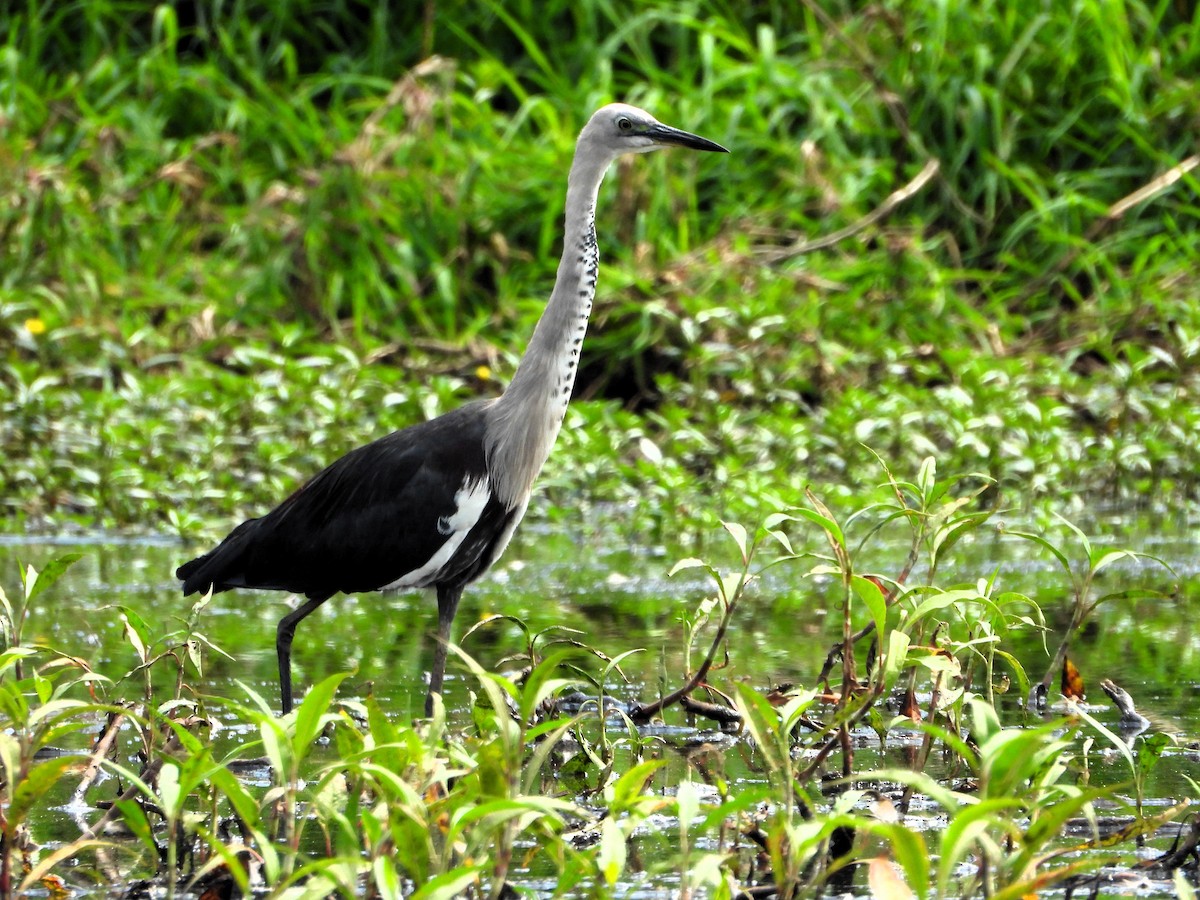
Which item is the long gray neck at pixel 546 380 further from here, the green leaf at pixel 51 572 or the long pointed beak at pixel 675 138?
the green leaf at pixel 51 572

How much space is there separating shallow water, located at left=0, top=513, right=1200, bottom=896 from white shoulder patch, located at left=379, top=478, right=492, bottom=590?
0.35 m

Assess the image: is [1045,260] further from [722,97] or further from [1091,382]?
[722,97]

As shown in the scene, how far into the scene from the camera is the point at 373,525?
5.04m

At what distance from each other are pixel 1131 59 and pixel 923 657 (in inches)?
300

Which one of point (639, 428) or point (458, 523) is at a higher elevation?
point (458, 523)

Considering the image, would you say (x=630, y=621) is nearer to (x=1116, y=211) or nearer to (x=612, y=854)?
(x=612, y=854)

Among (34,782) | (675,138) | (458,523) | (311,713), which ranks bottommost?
(458,523)

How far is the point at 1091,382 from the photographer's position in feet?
29.1

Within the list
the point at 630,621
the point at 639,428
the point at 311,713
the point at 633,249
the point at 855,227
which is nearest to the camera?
the point at 311,713

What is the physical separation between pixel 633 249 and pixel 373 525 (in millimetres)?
5131

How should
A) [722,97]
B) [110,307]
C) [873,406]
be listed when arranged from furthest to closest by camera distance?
[722,97] → [110,307] → [873,406]

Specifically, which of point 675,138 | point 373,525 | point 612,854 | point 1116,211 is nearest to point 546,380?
point 373,525

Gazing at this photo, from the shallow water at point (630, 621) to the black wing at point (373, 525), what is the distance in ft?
1.01

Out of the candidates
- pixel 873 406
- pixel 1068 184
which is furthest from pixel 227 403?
pixel 1068 184
